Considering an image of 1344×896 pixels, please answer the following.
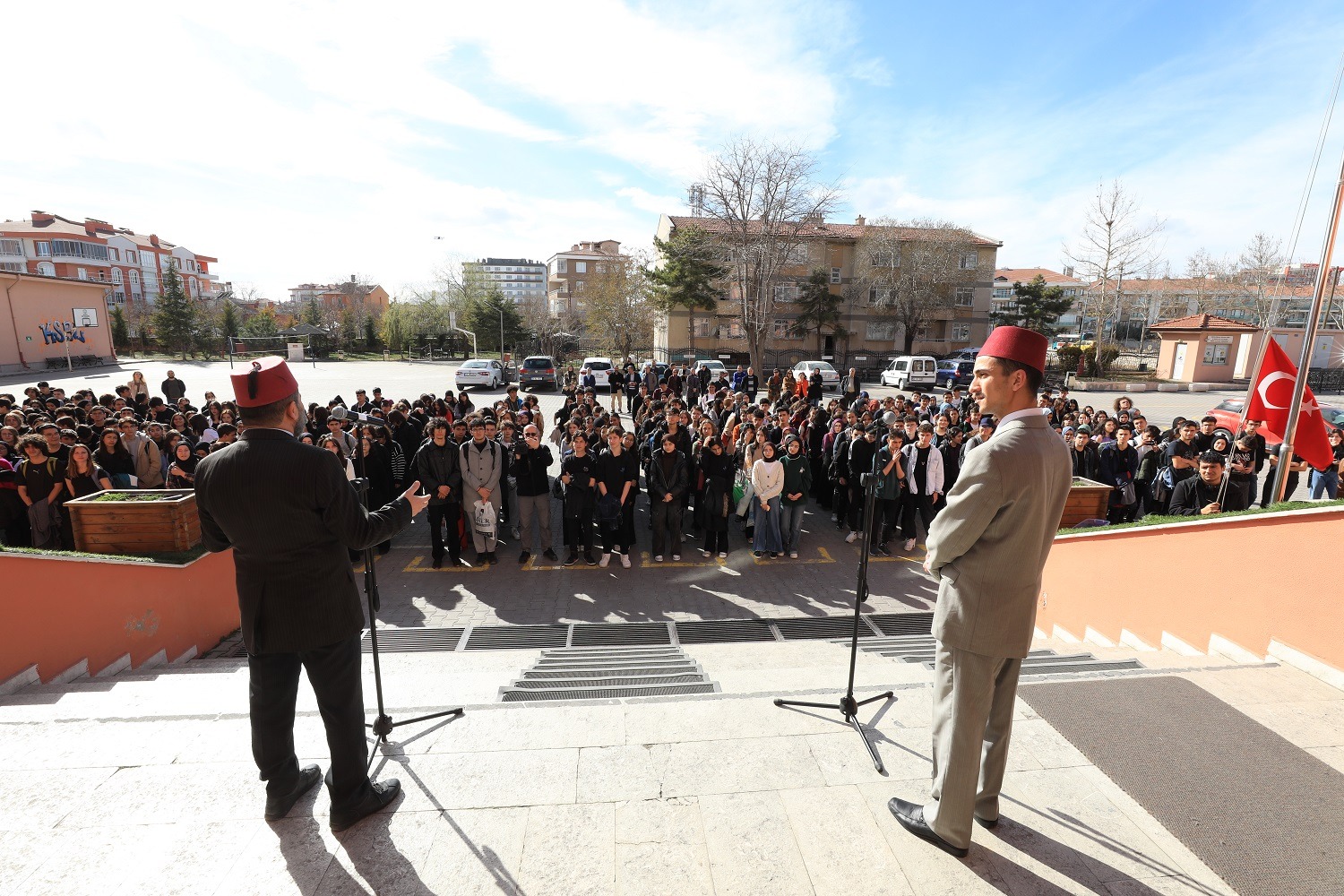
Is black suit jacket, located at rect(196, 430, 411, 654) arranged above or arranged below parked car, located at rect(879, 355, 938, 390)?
above

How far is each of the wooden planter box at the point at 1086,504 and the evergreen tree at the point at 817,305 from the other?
37.4 m

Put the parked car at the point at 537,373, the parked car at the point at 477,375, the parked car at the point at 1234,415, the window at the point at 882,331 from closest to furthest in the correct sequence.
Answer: the parked car at the point at 1234,415, the parked car at the point at 477,375, the parked car at the point at 537,373, the window at the point at 882,331

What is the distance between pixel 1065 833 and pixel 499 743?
8.64 feet

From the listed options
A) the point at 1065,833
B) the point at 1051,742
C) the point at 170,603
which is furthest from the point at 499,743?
the point at 170,603

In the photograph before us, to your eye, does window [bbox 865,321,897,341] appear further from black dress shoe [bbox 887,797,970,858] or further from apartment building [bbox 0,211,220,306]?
apartment building [bbox 0,211,220,306]

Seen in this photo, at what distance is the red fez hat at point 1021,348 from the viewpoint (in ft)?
8.20

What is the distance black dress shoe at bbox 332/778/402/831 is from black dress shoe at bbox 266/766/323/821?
0.27 meters

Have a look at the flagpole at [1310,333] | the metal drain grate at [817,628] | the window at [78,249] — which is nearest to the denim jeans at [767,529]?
the metal drain grate at [817,628]

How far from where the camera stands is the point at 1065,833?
8.91ft

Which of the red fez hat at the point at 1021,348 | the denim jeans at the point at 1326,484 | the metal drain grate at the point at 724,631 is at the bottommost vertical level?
the metal drain grate at the point at 724,631

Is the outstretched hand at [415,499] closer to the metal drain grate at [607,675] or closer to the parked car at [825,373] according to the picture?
the metal drain grate at [607,675]

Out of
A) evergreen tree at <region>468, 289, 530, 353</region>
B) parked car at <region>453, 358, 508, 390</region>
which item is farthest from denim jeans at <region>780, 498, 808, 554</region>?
evergreen tree at <region>468, 289, 530, 353</region>

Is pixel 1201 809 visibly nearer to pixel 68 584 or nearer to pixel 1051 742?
pixel 1051 742

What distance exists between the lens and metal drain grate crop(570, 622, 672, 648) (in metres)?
6.43
